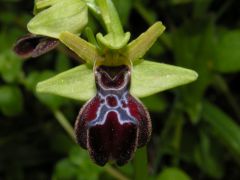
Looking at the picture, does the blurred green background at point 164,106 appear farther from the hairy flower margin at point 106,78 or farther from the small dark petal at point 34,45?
the hairy flower margin at point 106,78

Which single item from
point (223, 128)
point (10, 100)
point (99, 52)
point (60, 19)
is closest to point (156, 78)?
point (99, 52)

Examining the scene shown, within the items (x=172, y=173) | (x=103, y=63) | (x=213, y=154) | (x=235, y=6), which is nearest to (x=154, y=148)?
(x=213, y=154)

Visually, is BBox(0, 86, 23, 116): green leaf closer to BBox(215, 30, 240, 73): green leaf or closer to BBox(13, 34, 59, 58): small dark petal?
BBox(13, 34, 59, 58): small dark petal

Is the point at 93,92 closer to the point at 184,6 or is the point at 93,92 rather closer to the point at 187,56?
the point at 187,56

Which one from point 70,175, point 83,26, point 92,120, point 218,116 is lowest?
point 218,116

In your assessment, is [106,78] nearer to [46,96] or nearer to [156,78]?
[156,78]

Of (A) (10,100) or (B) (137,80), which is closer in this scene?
(B) (137,80)
